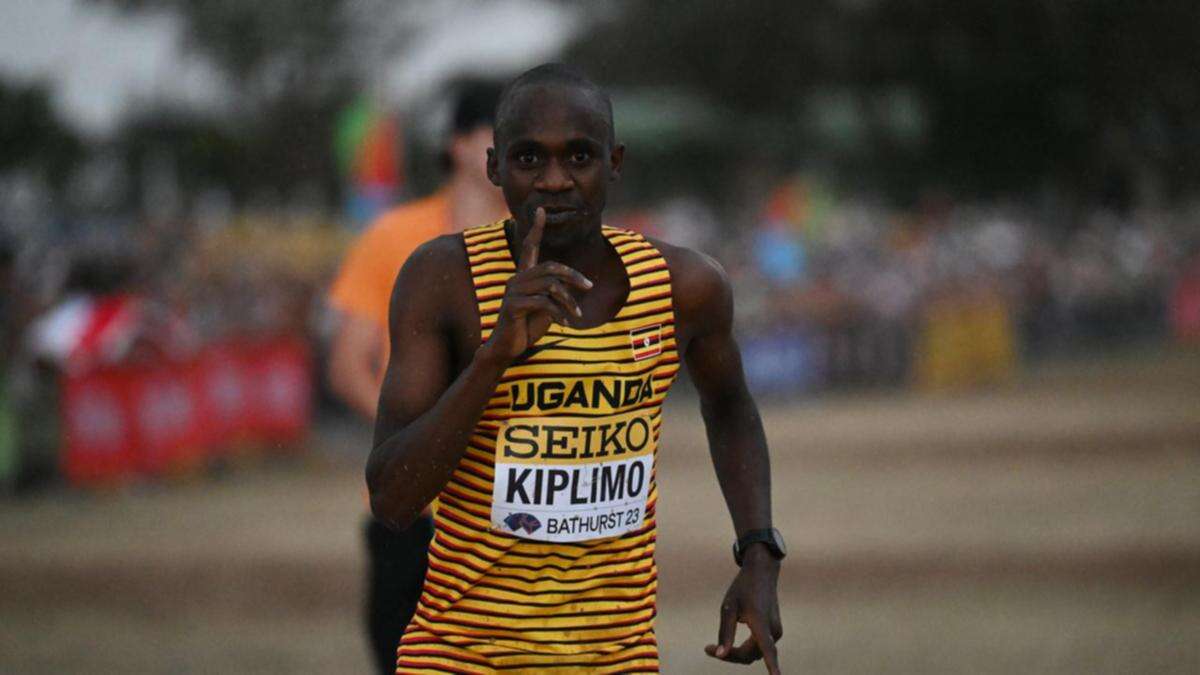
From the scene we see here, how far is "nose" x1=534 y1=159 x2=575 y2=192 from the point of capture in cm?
299

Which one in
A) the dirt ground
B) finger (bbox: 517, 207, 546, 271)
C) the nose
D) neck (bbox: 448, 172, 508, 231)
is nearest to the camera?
finger (bbox: 517, 207, 546, 271)

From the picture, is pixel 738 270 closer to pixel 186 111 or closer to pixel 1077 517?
pixel 186 111

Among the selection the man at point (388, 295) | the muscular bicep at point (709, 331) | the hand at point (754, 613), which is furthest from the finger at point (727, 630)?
the man at point (388, 295)

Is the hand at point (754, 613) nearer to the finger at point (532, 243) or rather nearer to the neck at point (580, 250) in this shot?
the neck at point (580, 250)

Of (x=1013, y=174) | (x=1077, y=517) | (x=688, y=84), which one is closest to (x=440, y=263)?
(x=1077, y=517)

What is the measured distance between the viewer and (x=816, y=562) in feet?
33.6

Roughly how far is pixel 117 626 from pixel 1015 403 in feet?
49.7

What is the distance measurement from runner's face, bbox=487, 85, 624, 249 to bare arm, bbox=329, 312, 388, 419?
6.35 feet

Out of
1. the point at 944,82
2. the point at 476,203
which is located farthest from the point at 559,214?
the point at 944,82

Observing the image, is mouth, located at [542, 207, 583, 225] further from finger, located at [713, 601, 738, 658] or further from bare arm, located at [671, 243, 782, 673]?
finger, located at [713, 601, 738, 658]

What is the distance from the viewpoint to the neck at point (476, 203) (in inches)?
187

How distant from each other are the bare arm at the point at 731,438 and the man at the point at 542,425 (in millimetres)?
10

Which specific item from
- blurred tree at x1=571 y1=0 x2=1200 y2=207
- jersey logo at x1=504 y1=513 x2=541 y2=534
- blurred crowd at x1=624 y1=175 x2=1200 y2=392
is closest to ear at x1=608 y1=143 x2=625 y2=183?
jersey logo at x1=504 y1=513 x2=541 y2=534

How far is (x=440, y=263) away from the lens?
3.13 m
